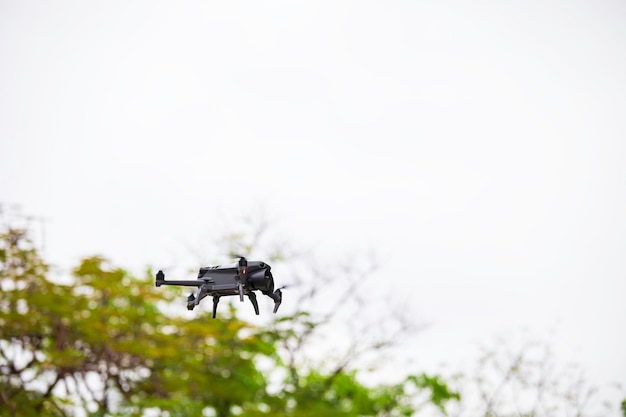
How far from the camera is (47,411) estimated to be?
15789 mm

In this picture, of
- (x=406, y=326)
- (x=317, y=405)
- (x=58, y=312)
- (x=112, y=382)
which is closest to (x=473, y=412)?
(x=406, y=326)

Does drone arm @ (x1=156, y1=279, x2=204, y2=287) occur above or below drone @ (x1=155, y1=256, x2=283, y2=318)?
above

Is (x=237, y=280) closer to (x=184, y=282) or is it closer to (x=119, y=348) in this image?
(x=184, y=282)

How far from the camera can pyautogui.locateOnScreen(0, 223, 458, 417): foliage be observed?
15.2 metres

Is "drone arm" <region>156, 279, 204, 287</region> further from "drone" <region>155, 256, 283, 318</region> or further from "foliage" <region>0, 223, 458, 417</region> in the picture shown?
"foliage" <region>0, 223, 458, 417</region>

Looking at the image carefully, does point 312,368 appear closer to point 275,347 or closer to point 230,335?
point 275,347

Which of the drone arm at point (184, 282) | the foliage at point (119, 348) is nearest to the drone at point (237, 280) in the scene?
the drone arm at point (184, 282)

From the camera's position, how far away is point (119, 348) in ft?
49.8

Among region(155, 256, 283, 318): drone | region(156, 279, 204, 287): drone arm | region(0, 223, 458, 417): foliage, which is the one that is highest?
region(0, 223, 458, 417): foliage

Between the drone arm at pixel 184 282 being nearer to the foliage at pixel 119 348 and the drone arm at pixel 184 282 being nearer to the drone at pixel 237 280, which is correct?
the drone at pixel 237 280

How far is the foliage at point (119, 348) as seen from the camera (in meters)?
15.2

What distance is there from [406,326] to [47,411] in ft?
26.0

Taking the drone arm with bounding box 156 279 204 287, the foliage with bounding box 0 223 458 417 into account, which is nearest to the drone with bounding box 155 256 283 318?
the drone arm with bounding box 156 279 204 287

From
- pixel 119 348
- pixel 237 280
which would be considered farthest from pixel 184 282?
pixel 119 348
